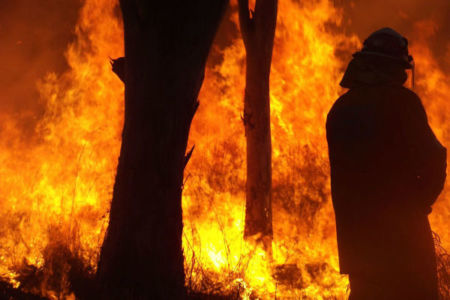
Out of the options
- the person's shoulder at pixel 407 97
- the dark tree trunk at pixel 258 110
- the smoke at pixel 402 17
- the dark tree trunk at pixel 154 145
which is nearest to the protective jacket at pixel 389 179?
the person's shoulder at pixel 407 97

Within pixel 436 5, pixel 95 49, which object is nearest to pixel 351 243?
pixel 95 49

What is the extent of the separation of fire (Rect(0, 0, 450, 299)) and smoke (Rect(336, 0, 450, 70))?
168 millimetres

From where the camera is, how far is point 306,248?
21.2 ft

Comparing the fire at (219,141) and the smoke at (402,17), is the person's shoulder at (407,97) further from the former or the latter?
the smoke at (402,17)

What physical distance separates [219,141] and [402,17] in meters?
4.19

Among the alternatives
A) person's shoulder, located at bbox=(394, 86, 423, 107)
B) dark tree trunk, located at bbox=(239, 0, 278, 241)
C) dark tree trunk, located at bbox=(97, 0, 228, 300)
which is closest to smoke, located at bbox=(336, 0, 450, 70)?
dark tree trunk, located at bbox=(239, 0, 278, 241)

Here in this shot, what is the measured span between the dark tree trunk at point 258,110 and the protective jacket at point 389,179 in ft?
9.33

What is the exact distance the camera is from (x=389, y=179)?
9.78 ft

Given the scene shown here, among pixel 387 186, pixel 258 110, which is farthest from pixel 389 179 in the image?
pixel 258 110

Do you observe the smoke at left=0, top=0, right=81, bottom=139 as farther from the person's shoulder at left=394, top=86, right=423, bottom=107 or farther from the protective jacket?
the person's shoulder at left=394, top=86, right=423, bottom=107

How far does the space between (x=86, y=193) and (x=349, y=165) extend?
4759 mm

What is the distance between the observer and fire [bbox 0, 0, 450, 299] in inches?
261

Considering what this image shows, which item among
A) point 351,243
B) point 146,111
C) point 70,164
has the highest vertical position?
point 70,164

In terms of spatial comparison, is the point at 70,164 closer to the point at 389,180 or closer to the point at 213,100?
the point at 213,100
